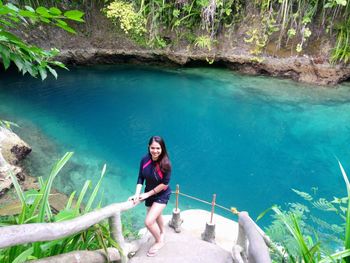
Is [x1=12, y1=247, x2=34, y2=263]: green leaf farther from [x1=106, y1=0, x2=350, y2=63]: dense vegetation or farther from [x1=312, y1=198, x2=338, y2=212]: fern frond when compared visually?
[x1=106, y1=0, x2=350, y2=63]: dense vegetation

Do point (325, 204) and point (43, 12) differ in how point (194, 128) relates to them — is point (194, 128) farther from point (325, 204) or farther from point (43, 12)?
point (43, 12)

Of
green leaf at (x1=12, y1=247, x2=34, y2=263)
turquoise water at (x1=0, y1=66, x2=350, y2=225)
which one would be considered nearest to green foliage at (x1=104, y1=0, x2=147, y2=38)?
turquoise water at (x1=0, y1=66, x2=350, y2=225)

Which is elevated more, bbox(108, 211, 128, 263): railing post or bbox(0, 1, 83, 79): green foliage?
bbox(0, 1, 83, 79): green foliage

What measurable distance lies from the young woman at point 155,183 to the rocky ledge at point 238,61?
8.05 meters

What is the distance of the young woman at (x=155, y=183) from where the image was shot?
8.61 feet

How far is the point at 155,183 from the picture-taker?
9.01 ft

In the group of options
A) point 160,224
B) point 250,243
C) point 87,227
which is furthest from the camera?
point 160,224

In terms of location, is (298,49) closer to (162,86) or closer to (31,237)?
(162,86)

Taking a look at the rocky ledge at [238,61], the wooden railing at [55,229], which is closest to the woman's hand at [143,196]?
the wooden railing at [55,229]

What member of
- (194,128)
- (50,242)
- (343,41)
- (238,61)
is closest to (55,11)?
(50,242)

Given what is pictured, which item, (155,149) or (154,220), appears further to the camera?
(154,220)

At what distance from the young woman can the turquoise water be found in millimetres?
2460

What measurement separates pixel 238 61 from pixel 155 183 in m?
8.46

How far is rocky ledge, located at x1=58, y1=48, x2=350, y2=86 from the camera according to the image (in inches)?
384
